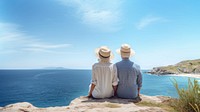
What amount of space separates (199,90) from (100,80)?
107 inches

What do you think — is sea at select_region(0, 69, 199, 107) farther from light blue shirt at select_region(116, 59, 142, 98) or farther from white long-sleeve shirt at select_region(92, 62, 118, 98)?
white long-sleeve shirt at select_region(92, 62, 118, 98)

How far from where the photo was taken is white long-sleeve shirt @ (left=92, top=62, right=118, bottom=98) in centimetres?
595

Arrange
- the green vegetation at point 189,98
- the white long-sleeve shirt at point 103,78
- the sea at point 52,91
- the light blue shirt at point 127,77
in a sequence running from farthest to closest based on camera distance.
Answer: the sea at point 52,91 < the light blue shirt at point 127,77 < the white long-sleeve shirt at point 103,78 < the green vegetation at point 189,98

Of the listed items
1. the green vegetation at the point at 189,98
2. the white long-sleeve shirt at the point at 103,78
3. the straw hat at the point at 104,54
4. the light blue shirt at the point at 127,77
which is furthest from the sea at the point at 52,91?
the green vegetation at the point at 189,98

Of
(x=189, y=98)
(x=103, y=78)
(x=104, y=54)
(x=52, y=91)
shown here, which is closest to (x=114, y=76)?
(x=103, y=78)

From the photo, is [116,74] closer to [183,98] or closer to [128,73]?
[128,73]

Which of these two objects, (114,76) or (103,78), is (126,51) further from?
(103,78)

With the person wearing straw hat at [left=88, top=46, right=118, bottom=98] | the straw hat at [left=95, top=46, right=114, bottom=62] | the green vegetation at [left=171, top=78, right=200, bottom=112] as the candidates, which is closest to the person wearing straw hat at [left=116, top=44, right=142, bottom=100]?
the person wearing straw hat at [left=88, top=46, right=118, bottom=98]

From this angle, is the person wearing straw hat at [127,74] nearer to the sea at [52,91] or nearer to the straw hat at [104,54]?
the straw hat at [104,54]

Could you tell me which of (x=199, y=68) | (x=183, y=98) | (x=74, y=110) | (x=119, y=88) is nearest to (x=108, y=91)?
(x=119, y=88)

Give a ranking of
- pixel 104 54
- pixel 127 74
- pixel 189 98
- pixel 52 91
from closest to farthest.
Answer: pixel 189 98
pixel 104 54
pixel 127 74
pixel 52 91

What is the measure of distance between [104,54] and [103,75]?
24.1 inches

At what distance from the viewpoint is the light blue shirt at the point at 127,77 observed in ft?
19.9

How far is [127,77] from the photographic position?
241 inches
